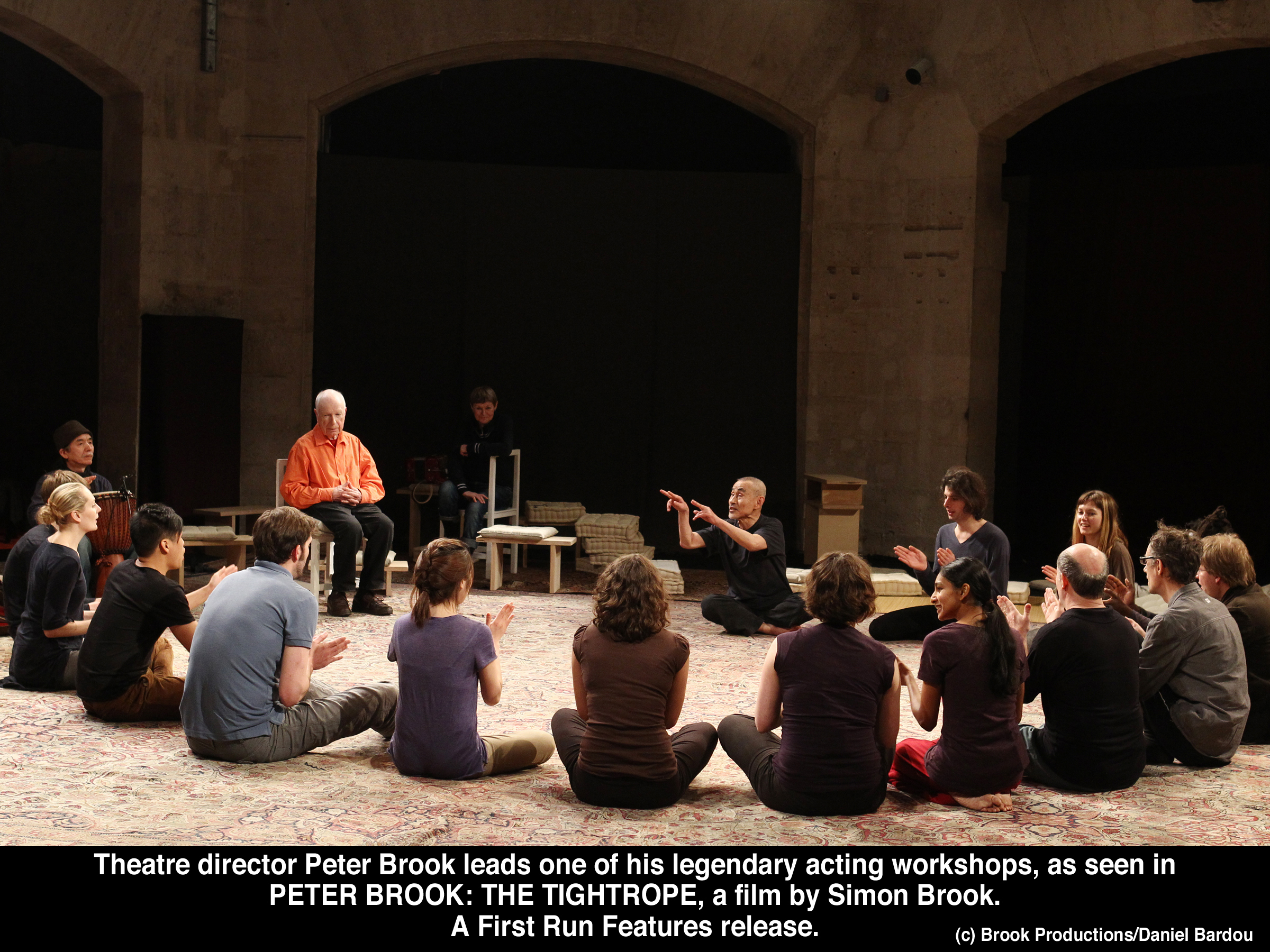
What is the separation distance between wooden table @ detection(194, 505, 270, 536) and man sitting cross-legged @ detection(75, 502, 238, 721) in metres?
3.83

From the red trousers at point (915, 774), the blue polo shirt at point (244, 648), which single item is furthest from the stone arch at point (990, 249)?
the blue polo shirt at point (244, 648)

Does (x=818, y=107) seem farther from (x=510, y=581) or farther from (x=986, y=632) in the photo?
(x=986, y=632)

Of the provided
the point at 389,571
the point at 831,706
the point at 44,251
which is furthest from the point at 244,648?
the point at 44,251

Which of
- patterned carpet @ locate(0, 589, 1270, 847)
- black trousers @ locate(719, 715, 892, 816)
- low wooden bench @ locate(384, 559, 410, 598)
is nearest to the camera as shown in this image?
patterned carpet @ locate(0, 589, 1270, 847)

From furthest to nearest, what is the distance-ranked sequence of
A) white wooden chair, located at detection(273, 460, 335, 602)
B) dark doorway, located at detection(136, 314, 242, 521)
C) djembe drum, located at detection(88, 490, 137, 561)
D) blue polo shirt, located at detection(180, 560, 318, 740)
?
dark doorway, located at detection(136, 314, 242, 521) → white wooden chair, located at detection(273, 460, 335, 602) → djembe drum, located at detection(88, 490, 137, 561) → blue polo shirt, located at detection(180, 560, 318, 740)

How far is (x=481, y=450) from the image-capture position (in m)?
8.88

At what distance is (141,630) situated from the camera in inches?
189

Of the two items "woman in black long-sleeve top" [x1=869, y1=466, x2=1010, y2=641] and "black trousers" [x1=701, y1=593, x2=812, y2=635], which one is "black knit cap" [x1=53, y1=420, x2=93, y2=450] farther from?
"woman in black long-sleeve top" [x1=869, y1=466, x2=1010, y2=641]

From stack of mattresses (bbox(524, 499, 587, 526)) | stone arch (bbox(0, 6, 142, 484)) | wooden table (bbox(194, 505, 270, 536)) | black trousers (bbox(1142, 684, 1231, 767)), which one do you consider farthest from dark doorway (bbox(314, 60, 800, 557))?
black trousers (bbox(1142, 684, 1231, 767))

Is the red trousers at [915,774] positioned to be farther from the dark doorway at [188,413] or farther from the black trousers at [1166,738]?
the dark doorway at [188,413]

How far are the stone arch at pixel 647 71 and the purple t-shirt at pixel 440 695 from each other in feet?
20.3

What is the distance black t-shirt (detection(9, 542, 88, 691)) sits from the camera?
5.17m

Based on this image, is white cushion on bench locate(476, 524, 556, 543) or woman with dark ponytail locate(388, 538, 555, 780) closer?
woman with dark ponytail locate(388, 538, 555, 780)
